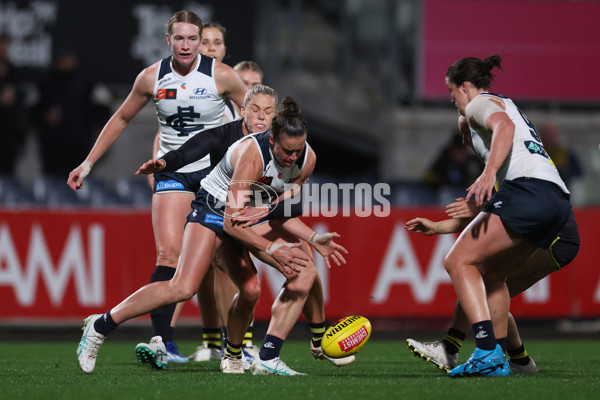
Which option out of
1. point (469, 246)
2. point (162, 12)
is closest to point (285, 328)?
point (469, 246)

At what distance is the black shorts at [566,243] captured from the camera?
18.2 feet

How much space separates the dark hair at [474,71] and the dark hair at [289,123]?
0.97 metres

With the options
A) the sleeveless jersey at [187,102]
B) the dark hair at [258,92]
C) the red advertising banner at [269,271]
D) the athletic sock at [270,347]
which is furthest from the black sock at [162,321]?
the red advertising banner at [269,271]

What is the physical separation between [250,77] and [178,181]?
142cm

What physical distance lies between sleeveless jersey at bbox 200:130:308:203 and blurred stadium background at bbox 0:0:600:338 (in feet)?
15.2

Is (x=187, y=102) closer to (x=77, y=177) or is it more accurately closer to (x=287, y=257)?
(x=77, y=177)

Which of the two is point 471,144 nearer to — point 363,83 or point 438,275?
point 438,275

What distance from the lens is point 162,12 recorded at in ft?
42.8

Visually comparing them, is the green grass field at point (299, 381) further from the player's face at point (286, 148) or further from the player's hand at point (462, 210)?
the player's face at point (286, 148)

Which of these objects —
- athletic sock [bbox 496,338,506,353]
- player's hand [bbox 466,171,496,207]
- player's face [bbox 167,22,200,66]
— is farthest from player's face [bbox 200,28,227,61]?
athletic sock [bbox 496,338,506,353]

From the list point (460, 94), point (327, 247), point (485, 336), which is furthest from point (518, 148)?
point (327, 247)

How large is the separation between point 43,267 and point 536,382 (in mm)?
6393

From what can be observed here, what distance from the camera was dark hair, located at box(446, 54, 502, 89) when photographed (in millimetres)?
5539

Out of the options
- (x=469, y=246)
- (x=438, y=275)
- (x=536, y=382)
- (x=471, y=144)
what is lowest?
(x=438, y=275)
